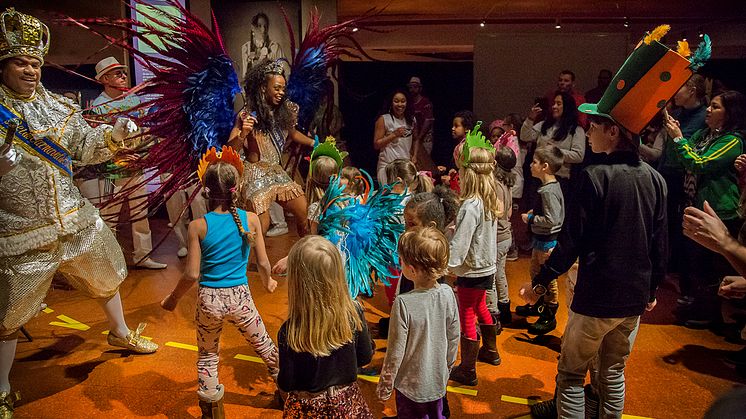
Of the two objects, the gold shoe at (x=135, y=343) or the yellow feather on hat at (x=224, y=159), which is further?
the gold shoe at (x=135, y=343)

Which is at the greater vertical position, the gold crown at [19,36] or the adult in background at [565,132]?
the gold crown at [19,36]

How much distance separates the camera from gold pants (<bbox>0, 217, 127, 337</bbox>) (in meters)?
3.29

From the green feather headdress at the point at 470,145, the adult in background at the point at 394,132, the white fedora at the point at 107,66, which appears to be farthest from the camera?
the adult in background at the point at 394,132

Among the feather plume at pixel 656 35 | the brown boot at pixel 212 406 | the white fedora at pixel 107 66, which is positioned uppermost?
the feather plume at pixel 656 35

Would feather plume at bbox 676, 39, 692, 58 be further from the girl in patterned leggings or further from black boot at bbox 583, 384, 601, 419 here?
the girl in patterned leggings

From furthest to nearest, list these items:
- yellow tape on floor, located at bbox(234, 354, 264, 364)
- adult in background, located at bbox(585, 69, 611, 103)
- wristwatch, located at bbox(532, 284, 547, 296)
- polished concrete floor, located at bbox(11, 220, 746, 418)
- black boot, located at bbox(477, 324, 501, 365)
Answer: adult in background, located at bbox(585, 69, 611, 103)
yellow tape on floor, located at bbox(234, 354, 264, 364)
black boot, located at bbox(477, 324, 501, 365)
polished concrete floor, located at bbox(11, 220, 746, 418)
wristwatch, located at bbox(532, 284, 547, 296)

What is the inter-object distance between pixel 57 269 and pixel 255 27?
4553 millimetres

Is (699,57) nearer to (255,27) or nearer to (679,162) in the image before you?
(679,162)

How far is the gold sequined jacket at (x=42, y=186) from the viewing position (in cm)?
326

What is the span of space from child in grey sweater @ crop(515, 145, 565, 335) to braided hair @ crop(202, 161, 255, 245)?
2.05 m

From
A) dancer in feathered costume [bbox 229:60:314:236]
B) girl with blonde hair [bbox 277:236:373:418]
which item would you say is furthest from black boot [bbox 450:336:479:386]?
dancer in feathered costume [bbox 229:60:314:236]

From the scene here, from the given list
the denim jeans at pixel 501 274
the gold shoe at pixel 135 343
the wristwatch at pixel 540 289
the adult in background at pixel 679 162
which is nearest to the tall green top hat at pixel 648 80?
the wristwatch at pixel 540 289

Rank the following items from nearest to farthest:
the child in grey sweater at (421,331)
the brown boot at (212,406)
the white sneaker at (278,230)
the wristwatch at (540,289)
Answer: the child in grey sweater at (421,331) < the wristwatch at (540,289) < the brown boot at (212,406) < the white sneaker at (278,230)

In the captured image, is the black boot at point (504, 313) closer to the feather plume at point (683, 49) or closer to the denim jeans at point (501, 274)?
the denim jeans at point (501, 274)
